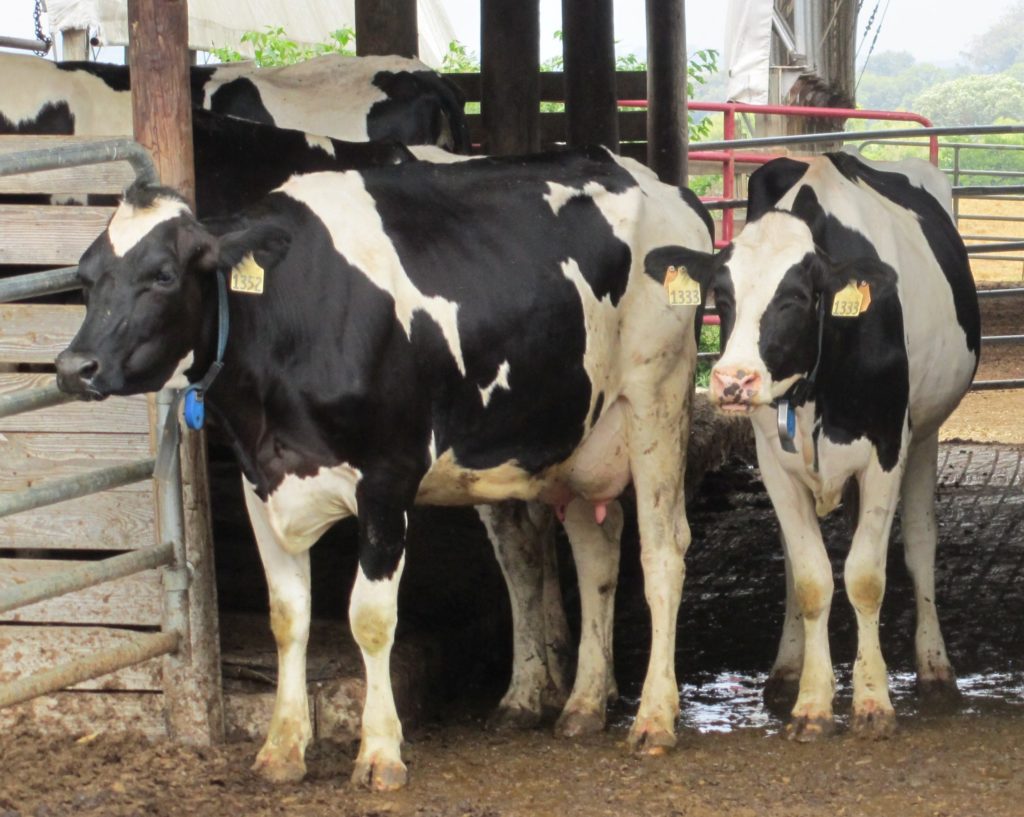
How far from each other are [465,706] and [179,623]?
5.05ft

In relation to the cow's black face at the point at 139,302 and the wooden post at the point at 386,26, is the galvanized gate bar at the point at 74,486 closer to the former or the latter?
the cow's black face at the point at 139,302

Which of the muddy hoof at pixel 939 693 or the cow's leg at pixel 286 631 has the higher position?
the cow's leg at pixel 286 631

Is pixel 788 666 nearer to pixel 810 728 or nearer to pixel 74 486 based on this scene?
pixel 810 728

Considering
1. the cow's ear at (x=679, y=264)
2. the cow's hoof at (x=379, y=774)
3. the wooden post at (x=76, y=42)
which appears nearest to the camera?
the cow's hoof at (x=379, y=774)

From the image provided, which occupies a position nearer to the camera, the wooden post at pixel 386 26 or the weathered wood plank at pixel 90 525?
the weathered wood plank at pixel 90 525

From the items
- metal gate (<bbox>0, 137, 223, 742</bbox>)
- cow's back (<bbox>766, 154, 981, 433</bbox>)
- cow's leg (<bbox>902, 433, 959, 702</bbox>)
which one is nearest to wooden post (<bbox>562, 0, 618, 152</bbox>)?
cow's back (<bbox>766, 154, 981, 433</bbox>)

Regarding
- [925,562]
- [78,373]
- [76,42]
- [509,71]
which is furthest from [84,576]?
[76,42]

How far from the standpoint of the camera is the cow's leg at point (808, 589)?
583 centimetres

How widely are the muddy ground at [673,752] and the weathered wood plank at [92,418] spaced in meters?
1.06

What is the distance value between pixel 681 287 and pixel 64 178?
2140 millimetres

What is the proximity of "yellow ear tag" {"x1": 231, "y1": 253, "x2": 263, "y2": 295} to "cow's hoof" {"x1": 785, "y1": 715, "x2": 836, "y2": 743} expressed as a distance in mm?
2499

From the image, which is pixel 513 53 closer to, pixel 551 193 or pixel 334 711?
pixel 551 193

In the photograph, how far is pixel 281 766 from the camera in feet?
17.1

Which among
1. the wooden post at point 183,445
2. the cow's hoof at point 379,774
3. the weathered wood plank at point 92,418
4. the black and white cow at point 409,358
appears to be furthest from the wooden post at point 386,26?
the cow's hoof at point 379,774
